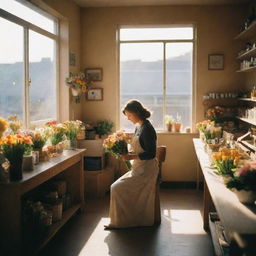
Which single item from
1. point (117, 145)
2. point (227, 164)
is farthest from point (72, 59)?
point (227, 164)

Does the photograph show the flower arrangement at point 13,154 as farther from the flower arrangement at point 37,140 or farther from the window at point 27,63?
the window at point 27,63

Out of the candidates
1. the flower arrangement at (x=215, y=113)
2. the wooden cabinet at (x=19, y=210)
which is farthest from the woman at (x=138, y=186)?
the flower arrangement at (x=215, y=113)

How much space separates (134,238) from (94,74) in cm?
351

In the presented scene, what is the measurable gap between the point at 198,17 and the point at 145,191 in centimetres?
351

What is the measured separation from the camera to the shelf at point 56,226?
358 centimetres

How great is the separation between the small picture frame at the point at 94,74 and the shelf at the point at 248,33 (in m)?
2.45

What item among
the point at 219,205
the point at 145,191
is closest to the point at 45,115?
the point at 145,191

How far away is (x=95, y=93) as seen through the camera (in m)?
6.81

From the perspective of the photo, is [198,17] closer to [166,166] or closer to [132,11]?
[132,11]

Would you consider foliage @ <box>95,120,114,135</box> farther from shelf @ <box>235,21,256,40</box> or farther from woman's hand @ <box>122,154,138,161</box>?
shelf @ <box>235,21,256,40</box>

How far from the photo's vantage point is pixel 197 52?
257 inches

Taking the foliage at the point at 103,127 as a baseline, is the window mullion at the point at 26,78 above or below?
above

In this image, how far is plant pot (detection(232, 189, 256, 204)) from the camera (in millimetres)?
2568

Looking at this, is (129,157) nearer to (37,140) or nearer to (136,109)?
(136,109)
